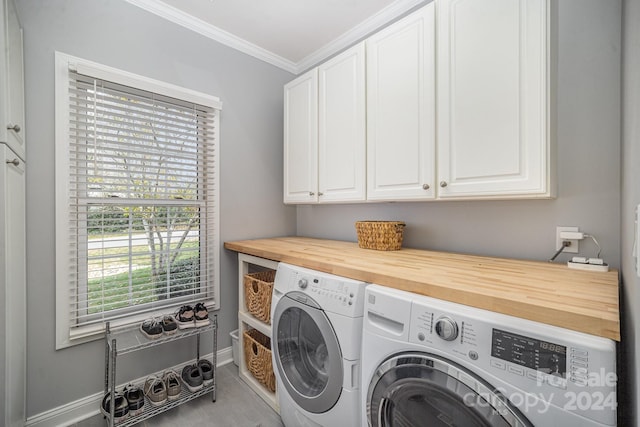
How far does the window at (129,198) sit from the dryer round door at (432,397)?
154 cm

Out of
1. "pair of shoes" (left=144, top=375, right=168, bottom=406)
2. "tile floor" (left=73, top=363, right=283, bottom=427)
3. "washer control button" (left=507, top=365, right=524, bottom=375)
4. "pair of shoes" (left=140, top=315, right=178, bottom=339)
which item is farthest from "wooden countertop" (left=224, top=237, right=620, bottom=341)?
"pair of shoes" (left=144, top=375, right=168, bottom=406)

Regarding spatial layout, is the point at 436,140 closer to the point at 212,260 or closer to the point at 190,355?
the point at 212,260

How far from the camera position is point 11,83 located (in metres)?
1.23

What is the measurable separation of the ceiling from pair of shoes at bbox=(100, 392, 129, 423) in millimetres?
2394

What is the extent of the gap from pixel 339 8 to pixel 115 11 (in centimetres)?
143

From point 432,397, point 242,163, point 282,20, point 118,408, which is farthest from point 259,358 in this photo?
point 282,20

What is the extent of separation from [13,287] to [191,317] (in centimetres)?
83

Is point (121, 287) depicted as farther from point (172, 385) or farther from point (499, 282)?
point (499, 282)

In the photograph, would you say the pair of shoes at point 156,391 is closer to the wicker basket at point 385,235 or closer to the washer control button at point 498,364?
the wicker basket at point 385,235

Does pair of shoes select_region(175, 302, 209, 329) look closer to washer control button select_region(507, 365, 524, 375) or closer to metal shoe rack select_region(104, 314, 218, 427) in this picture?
metal shoe rack select_region(104, 314, 218, 427)

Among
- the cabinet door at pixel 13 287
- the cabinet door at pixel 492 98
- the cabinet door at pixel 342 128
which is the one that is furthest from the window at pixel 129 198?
the cabinet door at pixel 492 98

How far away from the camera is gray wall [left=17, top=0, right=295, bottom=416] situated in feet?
4.77

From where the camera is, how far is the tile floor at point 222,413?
156 centimetres

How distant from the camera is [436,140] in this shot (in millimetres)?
1415
